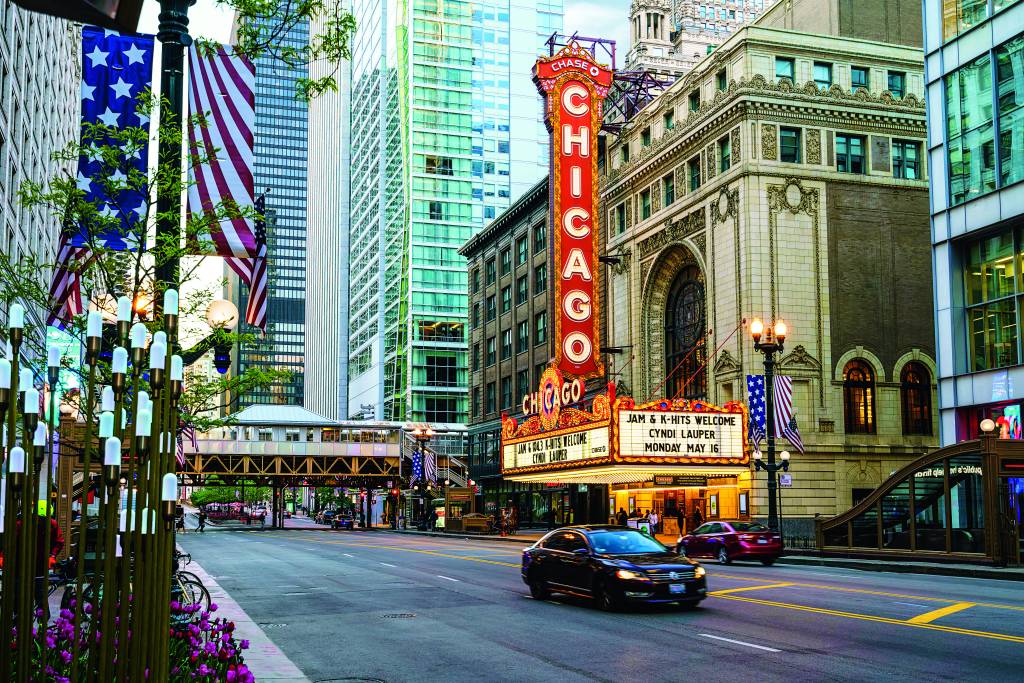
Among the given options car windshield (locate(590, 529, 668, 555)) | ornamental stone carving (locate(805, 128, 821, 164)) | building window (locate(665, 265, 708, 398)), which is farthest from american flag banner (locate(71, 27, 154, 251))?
ornamental stone carving (locate(805, 128, 821, 164))

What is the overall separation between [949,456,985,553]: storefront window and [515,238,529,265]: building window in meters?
52.6

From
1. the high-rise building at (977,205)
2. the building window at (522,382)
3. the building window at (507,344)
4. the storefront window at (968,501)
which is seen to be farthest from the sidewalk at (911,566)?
the building window at (507,344)

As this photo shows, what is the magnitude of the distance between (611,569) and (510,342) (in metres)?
68.1

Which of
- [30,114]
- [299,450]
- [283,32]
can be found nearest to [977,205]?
[283,32]

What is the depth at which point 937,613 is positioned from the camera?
60.4 feet

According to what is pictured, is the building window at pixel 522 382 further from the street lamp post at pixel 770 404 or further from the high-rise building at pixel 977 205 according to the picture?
the street lamp post at pixel 770 404

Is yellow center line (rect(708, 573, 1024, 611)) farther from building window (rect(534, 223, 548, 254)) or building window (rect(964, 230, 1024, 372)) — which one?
building window (rect(534, 223, 548, 254))

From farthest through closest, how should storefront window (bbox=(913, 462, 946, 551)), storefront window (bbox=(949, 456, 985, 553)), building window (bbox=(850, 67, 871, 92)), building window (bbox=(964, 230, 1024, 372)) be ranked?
building window (bbox=(850, 67, 871, 92)), building window (bbox=(964, 230, 1024, 372)), storefront window (bbox=(913, 462, 946, 551)), storefront window (bbox=(949, 456, 985, 553))

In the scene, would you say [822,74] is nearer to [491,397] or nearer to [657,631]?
[657,631]

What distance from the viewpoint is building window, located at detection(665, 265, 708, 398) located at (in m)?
57.2

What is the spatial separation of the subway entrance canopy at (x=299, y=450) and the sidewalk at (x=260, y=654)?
7087 cm

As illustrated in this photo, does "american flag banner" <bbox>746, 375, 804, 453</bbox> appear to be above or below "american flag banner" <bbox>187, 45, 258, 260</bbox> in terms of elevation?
below

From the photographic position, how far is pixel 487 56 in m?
135

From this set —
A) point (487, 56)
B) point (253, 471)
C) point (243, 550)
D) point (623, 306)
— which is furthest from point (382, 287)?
point (243, 550)
